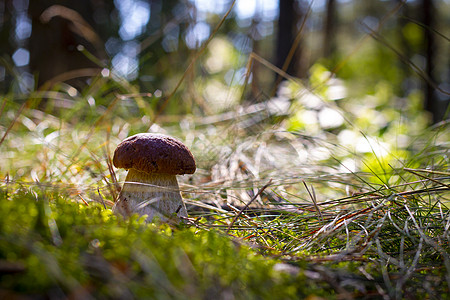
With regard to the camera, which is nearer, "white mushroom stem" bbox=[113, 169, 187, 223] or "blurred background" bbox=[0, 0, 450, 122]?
"white mushroom stem" bbox=[113, 169, 187, 223]

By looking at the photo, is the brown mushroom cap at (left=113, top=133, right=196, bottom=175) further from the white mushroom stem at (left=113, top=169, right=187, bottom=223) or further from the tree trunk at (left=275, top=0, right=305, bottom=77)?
the tree trunk at (left=275, top=0, right=305, bottom=77)

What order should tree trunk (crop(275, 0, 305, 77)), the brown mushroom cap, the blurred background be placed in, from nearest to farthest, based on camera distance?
the brown mushroom cap < the blurred background < tree trunk (crop(275, 0, 305, 77))

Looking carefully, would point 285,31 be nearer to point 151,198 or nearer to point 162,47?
point 162,47

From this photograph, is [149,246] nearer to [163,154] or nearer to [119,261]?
[119,261]

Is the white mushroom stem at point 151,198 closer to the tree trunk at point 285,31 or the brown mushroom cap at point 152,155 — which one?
the brown mushroom cap at point 152,155

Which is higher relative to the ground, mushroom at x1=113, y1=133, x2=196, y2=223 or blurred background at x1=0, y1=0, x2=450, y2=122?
blurred background at x1=0, y1=0, x2=450, y2=122

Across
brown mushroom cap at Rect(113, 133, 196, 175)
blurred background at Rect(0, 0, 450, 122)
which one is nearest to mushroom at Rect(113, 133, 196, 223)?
brown mushroom cap at Rect(113, 133, 196, 175)

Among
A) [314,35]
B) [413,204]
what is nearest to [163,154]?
[413,204]
